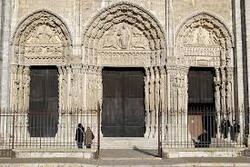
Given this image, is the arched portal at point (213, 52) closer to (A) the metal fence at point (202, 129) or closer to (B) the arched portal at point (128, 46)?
(A) the metal fence at point (202, 129)

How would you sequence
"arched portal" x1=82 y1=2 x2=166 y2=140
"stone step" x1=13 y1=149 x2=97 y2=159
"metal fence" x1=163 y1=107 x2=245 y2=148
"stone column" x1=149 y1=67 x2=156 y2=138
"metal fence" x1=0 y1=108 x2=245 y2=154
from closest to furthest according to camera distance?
"stone step" x1=13 y1=149 x2=97 y2=159, "metal fence" x1=0 y1=108 x2=245 y2=154, "metal fence" x1=163 y1=107 x2=245 y2=148, "arched portal" x1=82 y1=2 x2=166 y2=140, "stone column" x1=149 y1=67 x2=156 y2=138

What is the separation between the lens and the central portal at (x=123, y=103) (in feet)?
53.4

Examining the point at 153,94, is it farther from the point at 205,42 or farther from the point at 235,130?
the point at 235,130

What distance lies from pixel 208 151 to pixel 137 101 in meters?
4.87

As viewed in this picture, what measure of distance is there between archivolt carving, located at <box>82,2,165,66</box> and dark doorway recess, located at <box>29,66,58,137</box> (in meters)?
1.76

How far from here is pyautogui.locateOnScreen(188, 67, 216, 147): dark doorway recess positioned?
16.5 metres

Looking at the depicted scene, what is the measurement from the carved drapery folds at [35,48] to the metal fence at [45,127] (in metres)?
0.52

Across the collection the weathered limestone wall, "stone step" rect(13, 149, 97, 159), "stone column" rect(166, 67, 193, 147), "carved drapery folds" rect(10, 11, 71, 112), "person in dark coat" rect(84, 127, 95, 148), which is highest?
the weathered limestone wall

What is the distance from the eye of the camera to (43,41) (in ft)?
52.5

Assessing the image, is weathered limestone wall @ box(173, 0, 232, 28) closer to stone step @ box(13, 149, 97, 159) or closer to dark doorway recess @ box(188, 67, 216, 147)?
dark doorway recess @ box(188, 67, 216, 147)

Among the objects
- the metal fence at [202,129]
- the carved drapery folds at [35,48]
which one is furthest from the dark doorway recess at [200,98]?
the carved drapery folds at [35,48]

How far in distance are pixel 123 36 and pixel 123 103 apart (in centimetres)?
268

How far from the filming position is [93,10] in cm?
1570

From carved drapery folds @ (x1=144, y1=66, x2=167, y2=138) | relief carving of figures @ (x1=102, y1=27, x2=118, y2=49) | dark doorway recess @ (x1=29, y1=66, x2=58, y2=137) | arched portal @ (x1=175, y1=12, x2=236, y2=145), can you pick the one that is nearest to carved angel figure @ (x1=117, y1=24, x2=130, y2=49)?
relief carving of figures @ (x1=102, y1=27, x2=118, y2=49)
